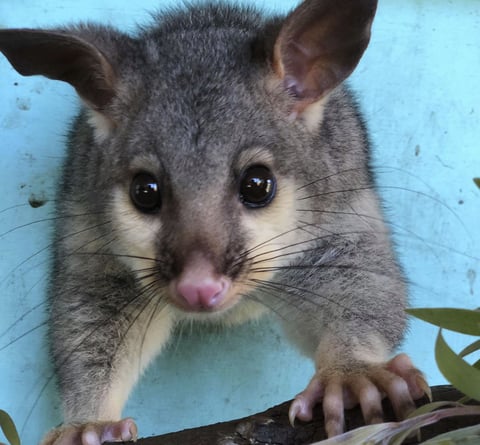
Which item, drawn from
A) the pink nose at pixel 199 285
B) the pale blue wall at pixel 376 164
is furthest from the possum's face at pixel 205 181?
the pale blue wall at pixel 376 164

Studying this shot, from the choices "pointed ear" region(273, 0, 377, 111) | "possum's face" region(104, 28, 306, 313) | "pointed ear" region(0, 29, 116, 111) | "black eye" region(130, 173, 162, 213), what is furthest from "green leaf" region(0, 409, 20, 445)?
"pointed ear" region(273, 0, 377, 111)

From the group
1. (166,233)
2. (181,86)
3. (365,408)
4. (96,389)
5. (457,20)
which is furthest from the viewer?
(457,20)

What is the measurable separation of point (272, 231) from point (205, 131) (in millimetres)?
329

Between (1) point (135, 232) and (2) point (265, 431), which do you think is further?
(1) point (135, 232)

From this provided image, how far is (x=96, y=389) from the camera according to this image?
2.52 m

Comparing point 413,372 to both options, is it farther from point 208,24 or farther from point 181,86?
point 208,24

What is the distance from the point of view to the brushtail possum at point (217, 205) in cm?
202

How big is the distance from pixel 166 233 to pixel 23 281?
1.31 meters

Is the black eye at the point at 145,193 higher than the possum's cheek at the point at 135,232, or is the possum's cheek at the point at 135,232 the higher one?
the black eye at the point at 145,193

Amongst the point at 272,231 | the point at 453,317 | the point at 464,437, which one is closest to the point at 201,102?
the point at 272,231

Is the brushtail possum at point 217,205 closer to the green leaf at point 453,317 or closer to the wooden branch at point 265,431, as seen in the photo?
the wooden branch at point 265,431

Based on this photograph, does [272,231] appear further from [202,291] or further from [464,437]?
[464,437]

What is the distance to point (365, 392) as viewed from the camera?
1.95 metres

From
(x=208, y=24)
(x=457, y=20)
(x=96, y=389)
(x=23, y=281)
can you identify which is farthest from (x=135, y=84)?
(x=457, y=20)
